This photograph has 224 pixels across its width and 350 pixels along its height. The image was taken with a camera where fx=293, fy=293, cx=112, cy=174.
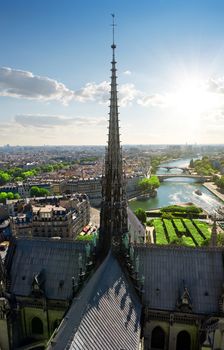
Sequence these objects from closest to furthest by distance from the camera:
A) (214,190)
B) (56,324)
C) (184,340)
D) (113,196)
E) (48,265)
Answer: (113,196) → (184,340) → (56,324) → (48,265) → (214,190)

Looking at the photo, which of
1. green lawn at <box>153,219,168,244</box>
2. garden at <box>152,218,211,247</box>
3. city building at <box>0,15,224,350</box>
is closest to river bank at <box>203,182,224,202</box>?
garden at <box>152,218,211,247</box>

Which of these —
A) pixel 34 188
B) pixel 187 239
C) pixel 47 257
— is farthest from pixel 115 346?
pixel 34 188

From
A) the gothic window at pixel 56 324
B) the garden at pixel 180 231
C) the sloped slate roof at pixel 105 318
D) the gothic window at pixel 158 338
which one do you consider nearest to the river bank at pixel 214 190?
the garden at pixel 180 231

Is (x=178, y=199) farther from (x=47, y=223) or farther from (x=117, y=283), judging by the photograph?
(x=117, y=283)

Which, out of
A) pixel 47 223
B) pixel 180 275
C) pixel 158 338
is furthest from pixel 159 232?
pixel 180 275

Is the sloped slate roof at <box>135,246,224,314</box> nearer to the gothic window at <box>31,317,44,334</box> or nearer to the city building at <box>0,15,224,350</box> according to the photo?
the city building at <box>0,15,224,350</box>

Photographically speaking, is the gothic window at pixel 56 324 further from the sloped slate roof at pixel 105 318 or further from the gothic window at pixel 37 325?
the sloped slate roof at pixel 105 318

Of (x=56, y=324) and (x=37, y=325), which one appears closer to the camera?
(x=56, y=324)
